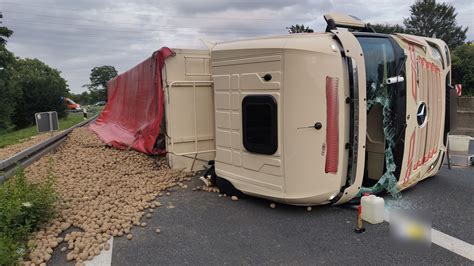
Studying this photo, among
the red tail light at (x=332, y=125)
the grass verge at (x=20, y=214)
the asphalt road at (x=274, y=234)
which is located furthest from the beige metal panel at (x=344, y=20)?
the grass verge at (x=20, y=214)

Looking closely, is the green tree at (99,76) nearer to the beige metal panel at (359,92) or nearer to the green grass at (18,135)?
the green grass at (18,135)

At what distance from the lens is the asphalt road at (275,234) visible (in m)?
3.27

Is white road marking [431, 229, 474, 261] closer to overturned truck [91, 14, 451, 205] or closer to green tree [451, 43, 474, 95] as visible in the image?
overturned truck [91, 14, 451, 205]

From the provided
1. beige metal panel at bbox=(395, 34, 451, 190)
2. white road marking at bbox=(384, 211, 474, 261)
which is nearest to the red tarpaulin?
beige metal panel at bbox=(395, 34, 451, 190)

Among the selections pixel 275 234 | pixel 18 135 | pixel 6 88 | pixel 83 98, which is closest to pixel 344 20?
pixel 275 234

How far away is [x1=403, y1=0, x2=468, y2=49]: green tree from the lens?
5441 centimetres

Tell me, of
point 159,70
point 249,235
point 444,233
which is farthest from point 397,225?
point 159,70

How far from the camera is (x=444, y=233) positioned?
146 inches

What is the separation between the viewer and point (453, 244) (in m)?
3.44

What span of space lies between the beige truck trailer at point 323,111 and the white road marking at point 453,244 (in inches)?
39.6

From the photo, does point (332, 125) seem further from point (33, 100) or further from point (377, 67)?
point (33, 100)

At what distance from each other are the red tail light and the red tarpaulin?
320 cm

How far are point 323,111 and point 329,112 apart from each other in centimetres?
7

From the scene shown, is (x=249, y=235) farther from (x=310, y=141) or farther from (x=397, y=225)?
(x=397, y=225)
